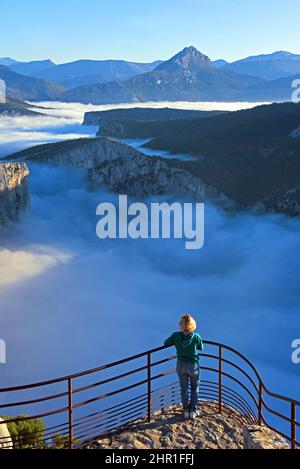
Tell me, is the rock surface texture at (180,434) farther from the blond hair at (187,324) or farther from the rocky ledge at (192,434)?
the blond hair at (187,324)

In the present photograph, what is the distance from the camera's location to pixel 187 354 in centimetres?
1226

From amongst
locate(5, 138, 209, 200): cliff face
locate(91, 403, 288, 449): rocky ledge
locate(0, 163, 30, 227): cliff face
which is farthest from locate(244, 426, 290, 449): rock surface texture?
locate(5, 138, 209, 200): cliff face

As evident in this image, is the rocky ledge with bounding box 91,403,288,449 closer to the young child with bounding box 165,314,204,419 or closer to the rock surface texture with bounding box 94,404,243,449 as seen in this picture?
the rock surface texture with bounding box 94,404,243,449

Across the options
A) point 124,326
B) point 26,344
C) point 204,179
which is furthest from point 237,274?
point 26,344

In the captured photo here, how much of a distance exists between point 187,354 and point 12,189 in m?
80.3

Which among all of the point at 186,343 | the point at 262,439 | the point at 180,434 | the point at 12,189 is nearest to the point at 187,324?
the point at 186,343

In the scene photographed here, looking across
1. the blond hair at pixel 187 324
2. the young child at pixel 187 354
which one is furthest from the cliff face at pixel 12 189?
the blond hair at pixel 187 324

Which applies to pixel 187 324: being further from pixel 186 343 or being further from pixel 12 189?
pixel 12 189

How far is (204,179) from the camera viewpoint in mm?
117500

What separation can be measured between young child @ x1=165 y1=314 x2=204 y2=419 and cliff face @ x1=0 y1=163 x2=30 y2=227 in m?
74.3

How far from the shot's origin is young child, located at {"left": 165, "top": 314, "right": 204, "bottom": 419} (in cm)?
1191

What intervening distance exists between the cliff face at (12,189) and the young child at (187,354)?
244 ft

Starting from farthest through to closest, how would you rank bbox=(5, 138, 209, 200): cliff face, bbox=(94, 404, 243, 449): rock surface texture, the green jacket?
1. bbox=(5, 138, 209, 200): cliff face
2. the green jacket
3. bbox=(94, 404, 243, 449): rock surface texture

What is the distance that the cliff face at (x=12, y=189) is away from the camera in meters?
84.2
